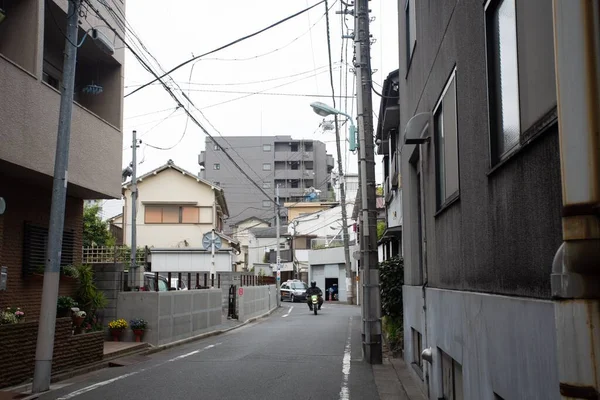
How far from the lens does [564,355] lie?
6.87 ft

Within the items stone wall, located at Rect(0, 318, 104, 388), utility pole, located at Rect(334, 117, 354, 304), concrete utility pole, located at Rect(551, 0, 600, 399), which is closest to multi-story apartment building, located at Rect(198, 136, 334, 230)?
utility pole, located at Rect(334, 117, 354, 304)

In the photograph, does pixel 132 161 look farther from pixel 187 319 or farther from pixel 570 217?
pixel 570 217

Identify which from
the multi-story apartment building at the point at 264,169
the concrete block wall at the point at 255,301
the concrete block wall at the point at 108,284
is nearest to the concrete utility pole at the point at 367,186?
the concrete block wall at the point at 108,284

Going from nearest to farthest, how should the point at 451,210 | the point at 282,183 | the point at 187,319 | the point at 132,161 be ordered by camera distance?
the point at 451,210 → the point at 187,319 → the point at 132,161 → the point at 282,183

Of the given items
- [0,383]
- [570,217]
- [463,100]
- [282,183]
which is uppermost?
[282,183]

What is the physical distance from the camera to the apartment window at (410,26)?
1097cm

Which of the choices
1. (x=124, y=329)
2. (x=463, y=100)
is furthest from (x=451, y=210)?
(x=124, y=329)

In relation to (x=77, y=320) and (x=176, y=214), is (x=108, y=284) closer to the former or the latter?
(x=77, y=320)

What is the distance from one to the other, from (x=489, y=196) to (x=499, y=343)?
124 centimetres

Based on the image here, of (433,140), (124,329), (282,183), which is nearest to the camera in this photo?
(433,140)

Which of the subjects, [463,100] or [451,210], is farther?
[451,210]

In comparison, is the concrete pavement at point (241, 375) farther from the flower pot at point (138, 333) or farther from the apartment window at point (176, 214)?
the apartment window at point (176, 214)

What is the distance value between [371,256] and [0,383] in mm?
8427

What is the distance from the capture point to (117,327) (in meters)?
15.9
